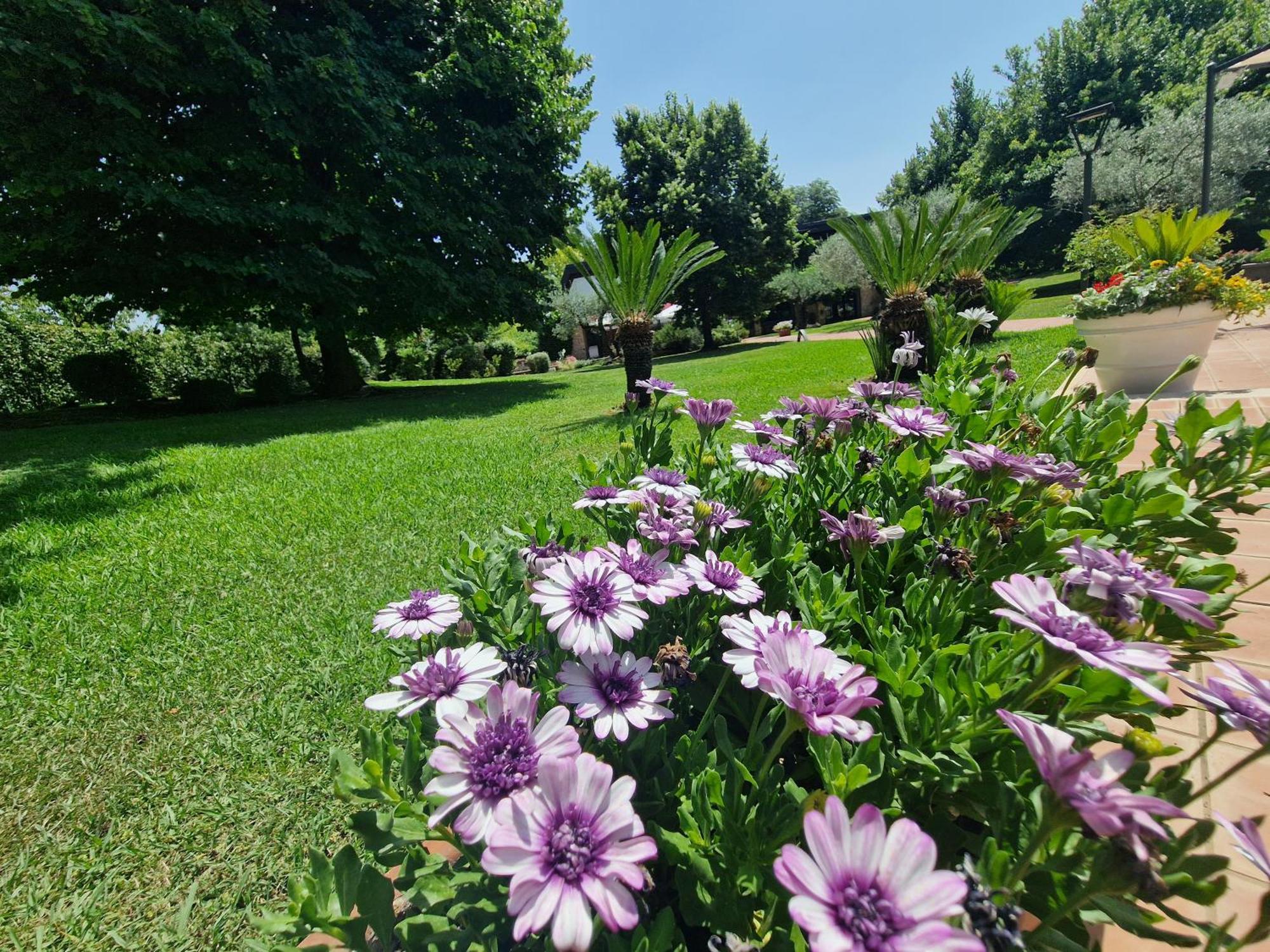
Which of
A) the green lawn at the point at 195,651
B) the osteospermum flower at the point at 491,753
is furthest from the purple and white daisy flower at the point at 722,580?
the green lawn at the point at 195,651

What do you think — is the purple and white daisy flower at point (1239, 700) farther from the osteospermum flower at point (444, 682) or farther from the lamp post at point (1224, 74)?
the lamp post at point (1224, 74)

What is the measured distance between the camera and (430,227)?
10383 millimetres

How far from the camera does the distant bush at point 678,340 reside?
2366cm

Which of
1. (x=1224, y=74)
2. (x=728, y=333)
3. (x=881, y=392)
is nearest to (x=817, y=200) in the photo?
(x=728, y=333)

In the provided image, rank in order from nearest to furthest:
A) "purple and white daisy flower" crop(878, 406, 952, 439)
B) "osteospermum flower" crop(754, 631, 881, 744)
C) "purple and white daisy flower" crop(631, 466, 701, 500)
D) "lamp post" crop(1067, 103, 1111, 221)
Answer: "osteospermum flower" crop(754, 631, 881, 744), "purple and white daisy flower" crop(631, 466, 701, 500), "purple and white daisy flower" crop(878, 406, 952, 439), "lamp post" crop(1067, 103, 1111, 221)

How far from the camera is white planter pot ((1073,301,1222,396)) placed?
4.46 metres

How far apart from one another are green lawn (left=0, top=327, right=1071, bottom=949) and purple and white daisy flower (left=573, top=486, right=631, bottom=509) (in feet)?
3.30

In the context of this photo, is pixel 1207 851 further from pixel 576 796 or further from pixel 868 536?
pixel 576 796

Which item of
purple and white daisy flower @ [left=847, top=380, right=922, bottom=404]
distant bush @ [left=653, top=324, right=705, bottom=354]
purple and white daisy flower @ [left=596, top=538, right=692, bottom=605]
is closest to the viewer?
purple and white daisy flower @ [left=596, top=538, right=692, bottom=605]

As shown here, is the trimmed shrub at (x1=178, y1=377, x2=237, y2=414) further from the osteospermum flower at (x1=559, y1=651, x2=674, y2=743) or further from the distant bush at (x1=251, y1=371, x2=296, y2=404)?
the osteospermum flower at (x1=559, y1=651, x2=674, y2=743)

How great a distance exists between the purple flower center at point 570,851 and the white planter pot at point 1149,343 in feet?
17.7

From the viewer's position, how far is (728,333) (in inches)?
985

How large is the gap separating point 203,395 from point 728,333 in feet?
64.6

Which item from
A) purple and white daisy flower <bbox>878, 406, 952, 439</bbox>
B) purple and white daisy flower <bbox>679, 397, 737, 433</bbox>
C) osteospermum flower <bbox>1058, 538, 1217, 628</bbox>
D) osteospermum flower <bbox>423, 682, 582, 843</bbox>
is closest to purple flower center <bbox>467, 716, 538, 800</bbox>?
osteospermum flower <bbox>423, 682, 582, 843</bbox>
